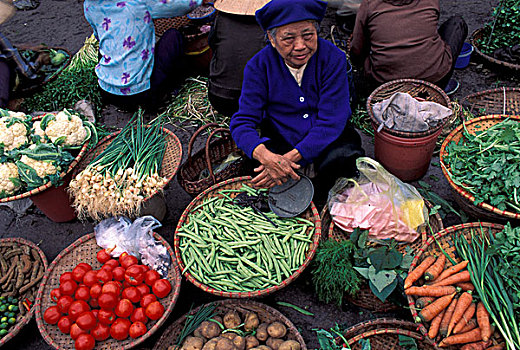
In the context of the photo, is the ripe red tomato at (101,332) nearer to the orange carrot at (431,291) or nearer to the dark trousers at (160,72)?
the orange carrot at (431,291)

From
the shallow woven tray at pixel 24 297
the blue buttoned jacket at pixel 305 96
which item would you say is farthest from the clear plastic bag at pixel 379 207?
the shallow woven tray at pixel 24 297

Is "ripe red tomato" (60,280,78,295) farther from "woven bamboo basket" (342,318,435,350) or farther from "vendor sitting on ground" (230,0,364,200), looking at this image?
"woven bamboo basket" (342,318,435,350)

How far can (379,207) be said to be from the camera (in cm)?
277

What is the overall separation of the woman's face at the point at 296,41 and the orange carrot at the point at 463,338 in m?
1.98

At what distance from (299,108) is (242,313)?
159 cm

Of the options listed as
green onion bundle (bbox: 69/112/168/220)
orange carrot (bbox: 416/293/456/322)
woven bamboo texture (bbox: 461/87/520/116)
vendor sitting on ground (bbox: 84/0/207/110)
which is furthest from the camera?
vendor sitting on ground (bbox: 84/0/207/110)

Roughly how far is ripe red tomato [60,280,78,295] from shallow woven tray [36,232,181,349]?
160mm

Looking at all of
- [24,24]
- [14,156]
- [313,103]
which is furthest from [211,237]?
[24,24]

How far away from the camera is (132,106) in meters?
4.38

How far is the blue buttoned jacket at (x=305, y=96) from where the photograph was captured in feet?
9.02

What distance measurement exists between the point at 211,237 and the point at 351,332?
1182 millimetres

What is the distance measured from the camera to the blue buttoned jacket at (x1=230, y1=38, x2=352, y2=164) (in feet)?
9.02

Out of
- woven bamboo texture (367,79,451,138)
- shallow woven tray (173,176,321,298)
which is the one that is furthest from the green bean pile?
woven bamboo texture (367,79,451,138)

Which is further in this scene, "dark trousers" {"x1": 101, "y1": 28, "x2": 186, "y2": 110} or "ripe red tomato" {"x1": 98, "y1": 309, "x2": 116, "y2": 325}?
"dark trousers" {"x1": 101, "y1": 28, "x2": 186, "y2": 110}
